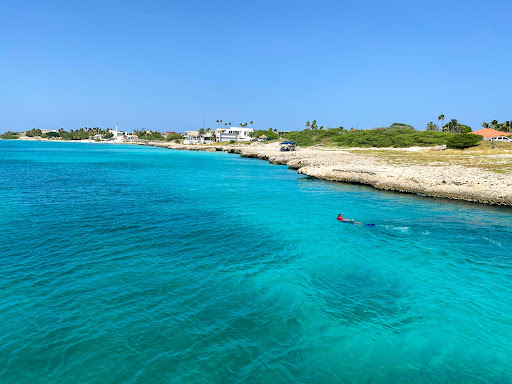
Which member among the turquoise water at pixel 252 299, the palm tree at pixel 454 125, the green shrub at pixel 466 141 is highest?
the palm tree at pixel 454 125

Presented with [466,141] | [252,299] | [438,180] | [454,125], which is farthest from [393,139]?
[252,299]

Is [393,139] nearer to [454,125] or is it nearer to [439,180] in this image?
[454,125]

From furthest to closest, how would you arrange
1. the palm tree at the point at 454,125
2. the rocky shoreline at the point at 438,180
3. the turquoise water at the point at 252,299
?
the palm tree at the point at 454,125
the rocky shoreline at the point at 438,180
the turquoise water at the point at 252,299

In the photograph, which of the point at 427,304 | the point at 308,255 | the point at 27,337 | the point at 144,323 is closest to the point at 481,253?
the point at 427,304

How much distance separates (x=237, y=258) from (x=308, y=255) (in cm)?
426

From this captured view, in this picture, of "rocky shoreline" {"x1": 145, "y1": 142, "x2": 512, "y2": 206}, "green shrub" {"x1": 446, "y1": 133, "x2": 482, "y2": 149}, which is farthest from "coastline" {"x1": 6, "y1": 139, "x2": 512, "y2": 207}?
"green shrub" {"x1": 446, "y1": 133, "x2": 482, "y2": 149}

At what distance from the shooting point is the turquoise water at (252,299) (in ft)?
31.7

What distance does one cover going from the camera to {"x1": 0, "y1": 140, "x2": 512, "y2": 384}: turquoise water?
31.7ft

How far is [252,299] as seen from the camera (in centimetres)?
1340

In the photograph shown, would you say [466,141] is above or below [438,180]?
above

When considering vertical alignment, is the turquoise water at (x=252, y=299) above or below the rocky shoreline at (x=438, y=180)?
below

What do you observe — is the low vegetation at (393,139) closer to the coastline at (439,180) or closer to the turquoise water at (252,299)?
the coastline at (439,180)

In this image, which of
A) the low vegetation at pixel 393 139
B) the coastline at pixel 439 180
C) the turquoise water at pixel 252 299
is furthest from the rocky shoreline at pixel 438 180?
the low vegetation at pixel 393 139

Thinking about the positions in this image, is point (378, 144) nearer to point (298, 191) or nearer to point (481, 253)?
point (298, 191)
